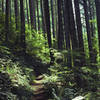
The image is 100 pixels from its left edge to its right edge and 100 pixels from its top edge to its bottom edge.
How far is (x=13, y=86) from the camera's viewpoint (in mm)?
6363

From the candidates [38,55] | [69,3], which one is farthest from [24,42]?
[69,3]

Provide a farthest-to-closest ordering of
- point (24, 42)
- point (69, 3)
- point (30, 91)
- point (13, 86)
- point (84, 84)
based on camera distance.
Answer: point (24, 42) < point (69, 3) < point (84, 84) < point (30, 91) < point (13, 86)

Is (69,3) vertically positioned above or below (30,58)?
above

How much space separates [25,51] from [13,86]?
723 centimetres

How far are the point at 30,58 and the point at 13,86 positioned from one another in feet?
24.1

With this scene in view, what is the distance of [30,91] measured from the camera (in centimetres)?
737

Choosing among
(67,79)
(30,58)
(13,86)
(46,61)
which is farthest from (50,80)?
(46,61)

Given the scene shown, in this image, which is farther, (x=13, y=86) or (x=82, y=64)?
(x=82, y=64)

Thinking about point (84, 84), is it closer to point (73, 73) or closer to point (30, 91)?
point (73, 73)

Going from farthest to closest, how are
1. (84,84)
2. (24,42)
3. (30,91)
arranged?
(24,42) → (84,84) → (30,91)

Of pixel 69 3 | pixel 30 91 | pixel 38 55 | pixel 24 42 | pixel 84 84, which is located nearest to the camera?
pixel 30 91

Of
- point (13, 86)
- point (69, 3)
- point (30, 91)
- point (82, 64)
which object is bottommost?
point (30, 91)

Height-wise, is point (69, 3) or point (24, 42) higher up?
point (69, 3)

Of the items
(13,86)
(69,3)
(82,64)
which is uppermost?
(69,3)
